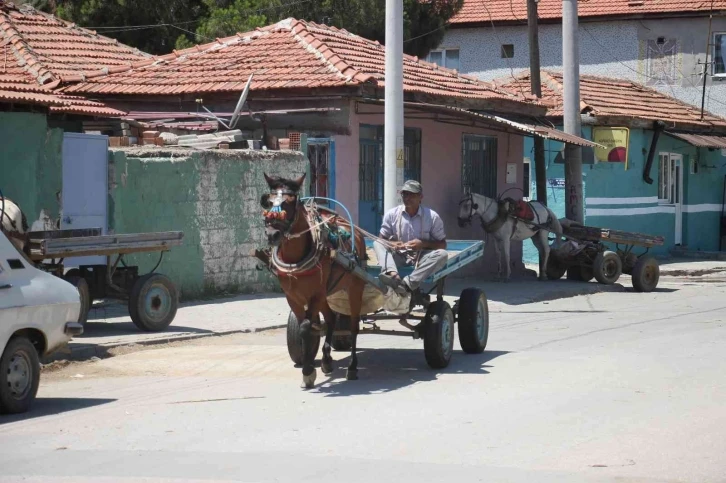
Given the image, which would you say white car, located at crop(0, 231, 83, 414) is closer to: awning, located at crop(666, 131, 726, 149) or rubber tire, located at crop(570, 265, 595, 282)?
rubber tire, located at crop(570, 265, 595, 282)

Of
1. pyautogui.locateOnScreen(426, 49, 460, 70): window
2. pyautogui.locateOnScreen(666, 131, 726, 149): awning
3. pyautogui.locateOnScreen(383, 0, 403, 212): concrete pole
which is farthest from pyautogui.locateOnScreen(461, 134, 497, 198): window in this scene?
pyautogui.locateOnScreen(426, 49, 460, 70): window

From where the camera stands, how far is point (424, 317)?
11.7m

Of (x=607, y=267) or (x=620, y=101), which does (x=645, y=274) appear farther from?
(x=620, y=101)

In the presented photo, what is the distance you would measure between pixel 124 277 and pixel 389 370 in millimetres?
4539

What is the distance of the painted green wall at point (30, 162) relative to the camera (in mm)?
15641

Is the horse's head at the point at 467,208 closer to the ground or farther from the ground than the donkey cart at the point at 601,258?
farther from the ground

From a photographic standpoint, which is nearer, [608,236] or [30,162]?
[30,162]

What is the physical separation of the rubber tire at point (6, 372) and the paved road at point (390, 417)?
14 centimetres

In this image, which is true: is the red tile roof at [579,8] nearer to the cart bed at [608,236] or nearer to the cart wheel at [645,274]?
the cart bed at [608,236]

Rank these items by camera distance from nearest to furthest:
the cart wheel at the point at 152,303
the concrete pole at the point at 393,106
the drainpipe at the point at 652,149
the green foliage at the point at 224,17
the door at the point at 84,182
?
1. the cart wheel at the point at 152,303
2. the door at the point at 84,182
3. the concrete pole at the point at 393,106
4. the drainpipe at the point at 652,149
5. the green foliage at the point at 224,17

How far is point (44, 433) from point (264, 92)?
12.6 meters

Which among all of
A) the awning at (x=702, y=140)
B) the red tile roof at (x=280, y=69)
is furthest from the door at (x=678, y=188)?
the red tile roof at (x=280, y=69)

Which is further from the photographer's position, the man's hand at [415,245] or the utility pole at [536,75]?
the utility pole at [536,75]

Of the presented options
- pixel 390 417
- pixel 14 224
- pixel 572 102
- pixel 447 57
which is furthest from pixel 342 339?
pixel 447 57
